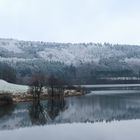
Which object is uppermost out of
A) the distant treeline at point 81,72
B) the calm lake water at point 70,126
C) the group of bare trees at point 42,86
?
the distant treeline at point 81,72

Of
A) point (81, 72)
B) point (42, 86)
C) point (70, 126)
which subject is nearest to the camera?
point (70, 126)

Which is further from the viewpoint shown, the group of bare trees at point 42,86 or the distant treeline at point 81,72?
the distant treeline at point 81,72

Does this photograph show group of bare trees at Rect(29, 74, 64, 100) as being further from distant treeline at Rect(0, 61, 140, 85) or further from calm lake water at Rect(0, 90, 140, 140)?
distant treeline at Rect(0, 61, 140, 85)

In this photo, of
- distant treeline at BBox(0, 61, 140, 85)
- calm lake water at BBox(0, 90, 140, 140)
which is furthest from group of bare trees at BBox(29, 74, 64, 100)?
distant treeline at BBox(0, 61, 140, 85)

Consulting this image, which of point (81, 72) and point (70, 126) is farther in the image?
point (81, 72)

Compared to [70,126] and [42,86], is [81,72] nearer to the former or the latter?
[42,86]

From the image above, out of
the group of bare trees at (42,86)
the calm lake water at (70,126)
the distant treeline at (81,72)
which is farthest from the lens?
the distant treeline at (81,72)

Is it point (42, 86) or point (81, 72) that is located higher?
point (81, 72)

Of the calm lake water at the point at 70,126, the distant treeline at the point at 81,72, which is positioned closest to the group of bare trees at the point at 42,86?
the calm lake water at the point at 70,126

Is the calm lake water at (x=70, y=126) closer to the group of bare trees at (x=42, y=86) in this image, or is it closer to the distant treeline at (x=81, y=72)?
the group of bare trees at (x=42, y=86)

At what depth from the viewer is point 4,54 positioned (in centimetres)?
17412

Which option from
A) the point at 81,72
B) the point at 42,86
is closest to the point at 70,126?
the point at 42,86

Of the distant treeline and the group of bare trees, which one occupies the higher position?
the distant treeline

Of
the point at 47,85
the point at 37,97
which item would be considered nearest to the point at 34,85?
the point at 37,97
